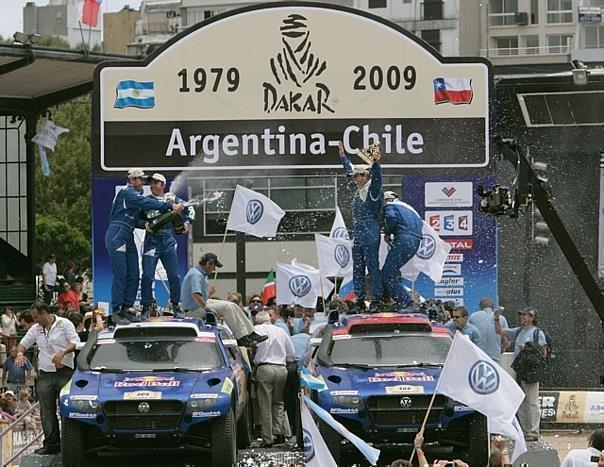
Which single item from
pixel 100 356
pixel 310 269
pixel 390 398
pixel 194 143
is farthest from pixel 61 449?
pixel 194 143

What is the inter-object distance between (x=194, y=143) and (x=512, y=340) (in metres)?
6.35

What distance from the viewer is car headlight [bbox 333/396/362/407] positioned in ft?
55.5

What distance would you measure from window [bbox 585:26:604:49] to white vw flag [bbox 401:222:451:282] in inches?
2448

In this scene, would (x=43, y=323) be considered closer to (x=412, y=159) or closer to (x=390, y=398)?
(x=390, y=398)

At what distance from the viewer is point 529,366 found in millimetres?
21797

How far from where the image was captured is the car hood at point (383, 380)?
55.6 feet

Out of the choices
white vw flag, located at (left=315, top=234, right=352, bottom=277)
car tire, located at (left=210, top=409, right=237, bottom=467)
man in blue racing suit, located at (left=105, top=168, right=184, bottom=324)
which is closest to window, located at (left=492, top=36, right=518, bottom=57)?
white vw flag, located at (left=315, top=234, right=352, bottom=277)

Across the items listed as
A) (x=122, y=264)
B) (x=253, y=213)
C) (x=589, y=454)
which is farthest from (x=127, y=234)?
(x=589, y=454)

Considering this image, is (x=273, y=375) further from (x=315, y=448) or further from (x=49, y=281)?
(x=49, y=281)

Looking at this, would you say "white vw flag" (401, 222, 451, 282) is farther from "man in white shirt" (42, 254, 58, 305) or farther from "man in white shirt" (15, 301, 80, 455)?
"man in white shirt" (42, 254, 58, 305)

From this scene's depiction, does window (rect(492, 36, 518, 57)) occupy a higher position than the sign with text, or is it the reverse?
window (rect(492, 36, 518, 57))

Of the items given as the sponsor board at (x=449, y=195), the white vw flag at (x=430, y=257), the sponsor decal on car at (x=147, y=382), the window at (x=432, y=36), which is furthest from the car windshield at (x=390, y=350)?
the window at (x=432, y=36)

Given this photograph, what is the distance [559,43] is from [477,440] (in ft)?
240

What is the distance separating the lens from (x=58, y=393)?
18656 millimetres
